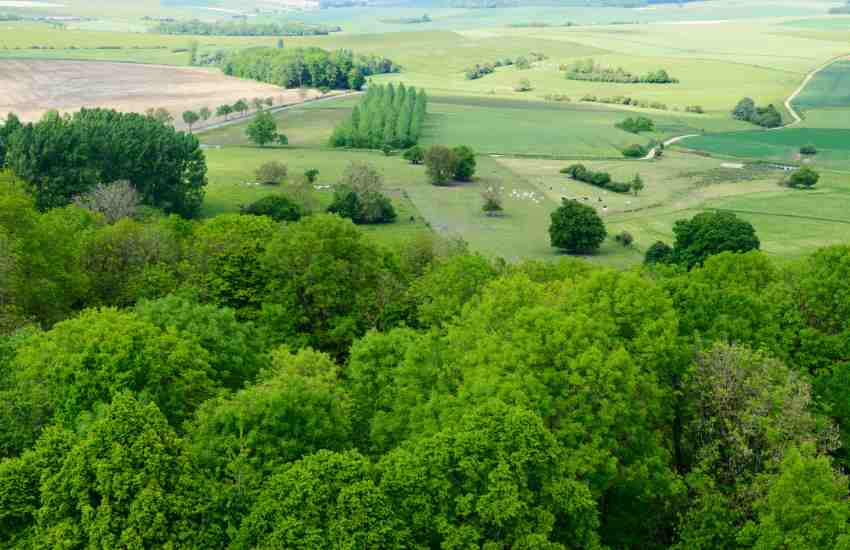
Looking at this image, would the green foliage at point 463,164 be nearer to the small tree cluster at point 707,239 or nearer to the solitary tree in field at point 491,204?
the solitary tree in field at point 491,204

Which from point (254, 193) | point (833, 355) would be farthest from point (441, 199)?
point (833, 355)

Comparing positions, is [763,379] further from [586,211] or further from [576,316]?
[586,211]

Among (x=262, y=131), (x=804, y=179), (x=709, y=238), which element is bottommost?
(x=262, y=131)

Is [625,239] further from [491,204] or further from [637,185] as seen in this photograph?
[637,185]

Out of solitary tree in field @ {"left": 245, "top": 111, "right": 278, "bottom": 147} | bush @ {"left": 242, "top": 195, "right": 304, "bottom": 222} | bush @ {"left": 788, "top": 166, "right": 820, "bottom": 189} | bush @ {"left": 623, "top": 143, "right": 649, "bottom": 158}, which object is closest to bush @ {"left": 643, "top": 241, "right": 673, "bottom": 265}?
bush @ {"left": 242, "top": 195, "right": 304, "bottom": 222}

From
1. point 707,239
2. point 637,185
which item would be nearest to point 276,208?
point 707,239

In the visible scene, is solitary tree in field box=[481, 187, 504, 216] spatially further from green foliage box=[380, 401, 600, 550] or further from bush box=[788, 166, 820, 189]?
green foliage box=[380, 401, 600, 550]
